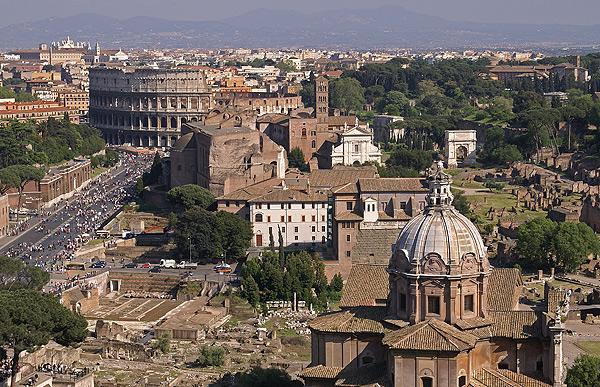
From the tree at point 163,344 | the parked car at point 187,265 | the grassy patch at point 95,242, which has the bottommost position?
the tree at point 163,344

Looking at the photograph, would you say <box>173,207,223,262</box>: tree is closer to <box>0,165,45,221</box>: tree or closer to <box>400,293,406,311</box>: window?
<box>0,165,45,221</box>: tree

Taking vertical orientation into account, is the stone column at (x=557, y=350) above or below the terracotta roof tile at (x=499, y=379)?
above

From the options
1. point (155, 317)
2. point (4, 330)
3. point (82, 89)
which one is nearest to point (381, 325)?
point (4, 330)

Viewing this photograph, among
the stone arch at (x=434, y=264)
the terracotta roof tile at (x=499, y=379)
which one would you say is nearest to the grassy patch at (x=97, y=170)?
the stone arch at (x=434, y=264)

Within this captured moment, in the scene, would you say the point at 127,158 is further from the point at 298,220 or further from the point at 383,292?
the point at 383,292

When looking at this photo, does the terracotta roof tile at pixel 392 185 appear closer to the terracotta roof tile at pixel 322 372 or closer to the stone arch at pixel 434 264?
the terracotta roof tile at pixel 322 372

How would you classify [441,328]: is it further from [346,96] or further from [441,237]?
[346,96]
